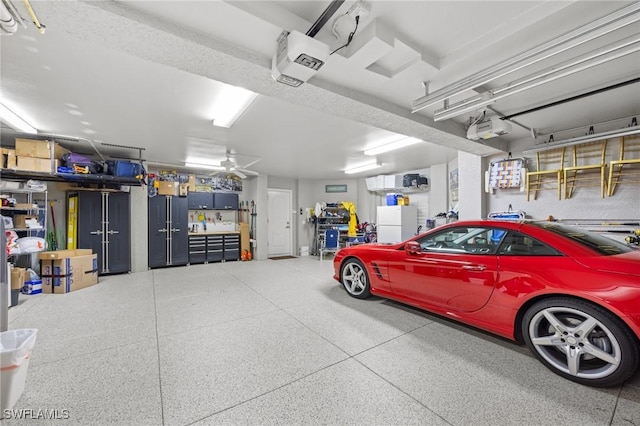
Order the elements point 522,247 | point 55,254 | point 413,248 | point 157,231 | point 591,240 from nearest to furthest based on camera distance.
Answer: point 591,240 → point 522,247 → point 413,248 → point 55,254 → point 157,231

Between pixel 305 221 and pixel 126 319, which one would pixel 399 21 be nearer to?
pixel 126 319

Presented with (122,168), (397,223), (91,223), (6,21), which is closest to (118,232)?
(91,223)

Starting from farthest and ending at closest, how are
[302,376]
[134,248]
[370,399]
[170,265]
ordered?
[170,265], [134,248], [302,376], [370,399]

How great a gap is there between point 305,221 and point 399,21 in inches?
→ 296

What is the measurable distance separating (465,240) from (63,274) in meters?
6.04

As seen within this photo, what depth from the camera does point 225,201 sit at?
7.51m

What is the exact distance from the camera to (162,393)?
1712 millimetres

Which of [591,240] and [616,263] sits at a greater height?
[591,240]

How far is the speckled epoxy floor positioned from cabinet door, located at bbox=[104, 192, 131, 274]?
2.37 m

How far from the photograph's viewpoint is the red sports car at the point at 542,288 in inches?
66.2

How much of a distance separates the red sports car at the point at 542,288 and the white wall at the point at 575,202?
67.0 inches

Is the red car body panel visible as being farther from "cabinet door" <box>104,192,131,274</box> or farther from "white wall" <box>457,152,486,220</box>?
"cabinet door" <box>104,192,131,274</box>

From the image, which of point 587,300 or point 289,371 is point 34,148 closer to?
point 289,371

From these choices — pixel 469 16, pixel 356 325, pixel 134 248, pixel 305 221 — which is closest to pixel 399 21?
pixel 469 16
